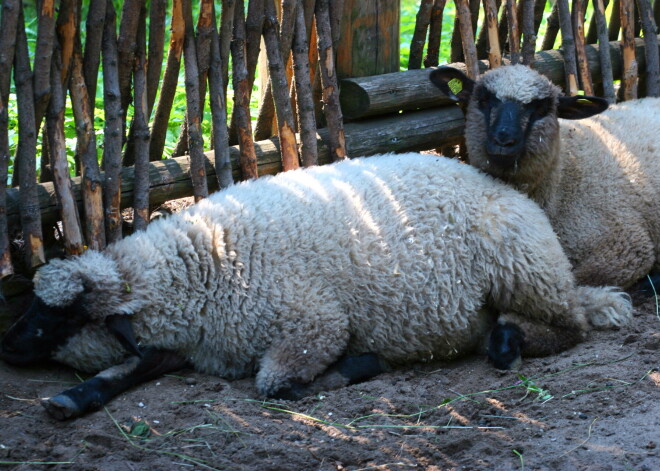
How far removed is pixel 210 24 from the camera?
5.13 meters

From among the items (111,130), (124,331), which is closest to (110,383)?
(124,331)

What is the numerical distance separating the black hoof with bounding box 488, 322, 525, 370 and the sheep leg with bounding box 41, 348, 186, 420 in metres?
1.84

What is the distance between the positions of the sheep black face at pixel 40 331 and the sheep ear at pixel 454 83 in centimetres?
301

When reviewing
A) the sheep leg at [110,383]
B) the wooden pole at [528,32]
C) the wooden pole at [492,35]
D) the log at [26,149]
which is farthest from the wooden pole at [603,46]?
the log at [26,149]

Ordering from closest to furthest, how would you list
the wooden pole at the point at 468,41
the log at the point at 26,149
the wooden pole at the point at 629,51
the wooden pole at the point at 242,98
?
1. the log at the point at 26,149
2. the wooden pole at the point at 242,98
3. the wooden pole at the point at 468,41
4. the wooden pole at the point at 629,51

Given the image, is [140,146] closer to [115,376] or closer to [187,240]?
[187,240]

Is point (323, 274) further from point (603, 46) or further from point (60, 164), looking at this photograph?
point (603, 46)

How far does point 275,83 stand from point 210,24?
63cm

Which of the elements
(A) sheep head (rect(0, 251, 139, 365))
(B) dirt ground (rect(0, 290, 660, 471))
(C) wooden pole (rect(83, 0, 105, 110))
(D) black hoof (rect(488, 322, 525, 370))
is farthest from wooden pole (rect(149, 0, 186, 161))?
(D) black hoof (rect(488, 322, 525, 370))

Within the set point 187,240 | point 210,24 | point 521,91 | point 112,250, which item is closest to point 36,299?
point 112,250

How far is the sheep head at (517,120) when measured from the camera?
16.9 ft

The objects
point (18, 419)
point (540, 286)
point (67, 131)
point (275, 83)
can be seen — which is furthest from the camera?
point (67, 131)

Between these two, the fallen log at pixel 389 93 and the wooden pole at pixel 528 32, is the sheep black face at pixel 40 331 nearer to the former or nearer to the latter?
the fallen log at pixel 389 93

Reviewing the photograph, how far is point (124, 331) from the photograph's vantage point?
4234 millimetres
